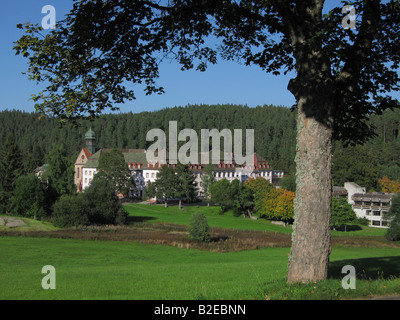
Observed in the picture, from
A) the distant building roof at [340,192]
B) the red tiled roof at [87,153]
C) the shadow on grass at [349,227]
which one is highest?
the red tiled roof at [87,153]

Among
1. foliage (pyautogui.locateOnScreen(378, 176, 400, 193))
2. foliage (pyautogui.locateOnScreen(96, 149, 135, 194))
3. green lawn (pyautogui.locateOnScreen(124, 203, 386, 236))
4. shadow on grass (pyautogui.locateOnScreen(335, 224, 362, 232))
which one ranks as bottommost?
shadow on grass (pyautogui.locateOnScreen(335, 224, 362, 232))

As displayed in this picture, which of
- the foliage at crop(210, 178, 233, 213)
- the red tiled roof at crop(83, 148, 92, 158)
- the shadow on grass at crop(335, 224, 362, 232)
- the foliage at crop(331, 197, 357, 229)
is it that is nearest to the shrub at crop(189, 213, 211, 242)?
the foliage at crop(331, 197, 357, 229)

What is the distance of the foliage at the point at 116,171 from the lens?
306ft

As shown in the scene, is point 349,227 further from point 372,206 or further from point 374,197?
point 374,197

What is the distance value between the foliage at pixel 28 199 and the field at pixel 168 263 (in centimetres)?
605

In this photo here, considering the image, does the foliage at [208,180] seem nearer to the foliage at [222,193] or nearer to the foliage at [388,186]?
the foliage at [222,193]

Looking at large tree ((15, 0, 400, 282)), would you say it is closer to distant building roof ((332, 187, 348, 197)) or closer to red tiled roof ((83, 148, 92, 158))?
distant building roof ((332, 187, 348, 197))

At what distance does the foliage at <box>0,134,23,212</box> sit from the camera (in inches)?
2544

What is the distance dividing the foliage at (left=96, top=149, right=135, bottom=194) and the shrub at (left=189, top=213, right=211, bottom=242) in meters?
48.9

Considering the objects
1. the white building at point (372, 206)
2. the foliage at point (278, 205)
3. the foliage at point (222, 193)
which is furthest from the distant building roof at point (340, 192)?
the foliage at point (222, 193)

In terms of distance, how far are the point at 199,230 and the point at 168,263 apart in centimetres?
1749

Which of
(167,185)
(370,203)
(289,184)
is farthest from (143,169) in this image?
(370,203)

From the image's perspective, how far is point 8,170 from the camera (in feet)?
228

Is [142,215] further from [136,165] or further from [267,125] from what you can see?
[267,125]
